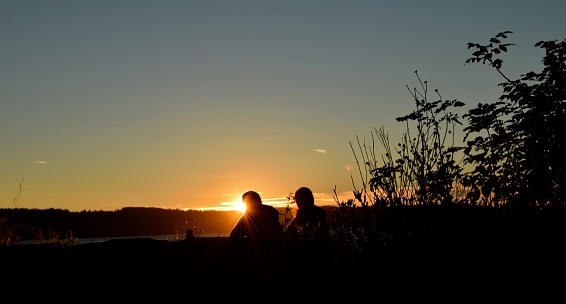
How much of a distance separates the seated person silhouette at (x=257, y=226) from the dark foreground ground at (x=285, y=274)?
0.37 m

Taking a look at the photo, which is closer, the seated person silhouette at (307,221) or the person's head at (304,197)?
the seated person silhouette at (307,221)

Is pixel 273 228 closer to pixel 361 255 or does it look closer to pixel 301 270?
pixel 301 270

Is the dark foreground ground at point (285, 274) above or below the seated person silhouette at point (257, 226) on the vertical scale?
below

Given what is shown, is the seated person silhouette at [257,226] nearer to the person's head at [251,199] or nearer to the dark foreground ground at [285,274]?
the person's head at [251,199]

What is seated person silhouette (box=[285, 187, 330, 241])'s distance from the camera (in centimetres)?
959

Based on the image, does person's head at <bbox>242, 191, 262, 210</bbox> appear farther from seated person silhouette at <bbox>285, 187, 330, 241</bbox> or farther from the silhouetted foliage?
the silhouetted foliage

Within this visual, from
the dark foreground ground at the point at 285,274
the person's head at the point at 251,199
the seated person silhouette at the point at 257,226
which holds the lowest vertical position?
the dark foreground ground at the point at 285,274

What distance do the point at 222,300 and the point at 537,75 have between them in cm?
486

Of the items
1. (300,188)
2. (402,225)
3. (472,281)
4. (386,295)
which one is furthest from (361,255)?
(300,188)

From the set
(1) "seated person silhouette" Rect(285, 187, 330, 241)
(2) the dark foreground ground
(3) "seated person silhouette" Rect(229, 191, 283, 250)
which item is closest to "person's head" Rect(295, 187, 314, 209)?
(1) "seated person silhouette" Rect(285, 187, 330, 241)

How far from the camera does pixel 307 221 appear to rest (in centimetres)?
1087

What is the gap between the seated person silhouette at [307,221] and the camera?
959 cm

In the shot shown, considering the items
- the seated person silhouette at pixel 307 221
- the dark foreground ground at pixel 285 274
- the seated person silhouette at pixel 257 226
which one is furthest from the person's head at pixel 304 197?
the dark foreground ground at pixel 285 274

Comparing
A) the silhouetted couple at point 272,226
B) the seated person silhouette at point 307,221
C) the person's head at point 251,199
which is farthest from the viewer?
the person's head at point 251,199
